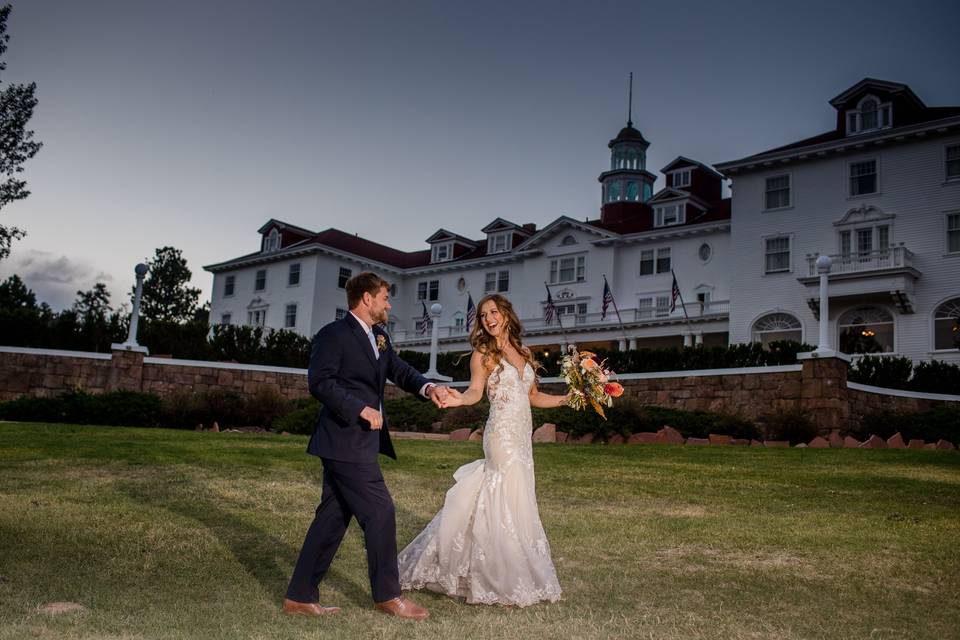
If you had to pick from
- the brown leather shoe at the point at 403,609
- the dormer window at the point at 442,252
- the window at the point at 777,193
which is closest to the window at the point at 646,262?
the window at the point at 777,193

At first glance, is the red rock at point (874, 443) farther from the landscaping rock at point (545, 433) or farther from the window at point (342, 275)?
the window at point (342, 275)

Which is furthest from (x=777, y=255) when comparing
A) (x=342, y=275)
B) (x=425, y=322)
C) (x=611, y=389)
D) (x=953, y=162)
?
(x=611, y=389)

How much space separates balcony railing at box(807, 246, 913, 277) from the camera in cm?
3256

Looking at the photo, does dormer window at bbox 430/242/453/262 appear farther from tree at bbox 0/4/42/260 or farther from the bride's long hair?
the bride's long hair

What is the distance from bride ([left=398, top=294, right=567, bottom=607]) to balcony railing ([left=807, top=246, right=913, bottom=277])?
97.2 ft

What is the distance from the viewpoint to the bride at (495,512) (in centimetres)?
598

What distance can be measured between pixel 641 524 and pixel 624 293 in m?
35.8

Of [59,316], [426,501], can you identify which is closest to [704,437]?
[426,501]

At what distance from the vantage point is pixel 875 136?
34.3 metres

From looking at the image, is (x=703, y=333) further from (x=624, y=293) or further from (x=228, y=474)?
(x=228, y=474)

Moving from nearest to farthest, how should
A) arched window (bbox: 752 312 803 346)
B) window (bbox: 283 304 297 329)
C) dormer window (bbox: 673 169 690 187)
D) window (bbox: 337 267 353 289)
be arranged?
arched window (bbox: 752 312 803 346)
dormer window (bbox: 673 169 690 187)
window (bbox: 283 304 297 329)
window (bbox: 337 267 353 289)

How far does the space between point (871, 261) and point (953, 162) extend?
484 cm

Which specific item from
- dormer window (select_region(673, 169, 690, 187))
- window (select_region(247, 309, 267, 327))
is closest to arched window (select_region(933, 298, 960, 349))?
dormer window (select_region(673, 169, 690, 187))

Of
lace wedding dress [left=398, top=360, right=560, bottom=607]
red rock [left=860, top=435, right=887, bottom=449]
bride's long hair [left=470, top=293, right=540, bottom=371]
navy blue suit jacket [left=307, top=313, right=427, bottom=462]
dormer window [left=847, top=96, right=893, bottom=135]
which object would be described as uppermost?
dormer window [left=847, top=96, right=893, bottom=135]
